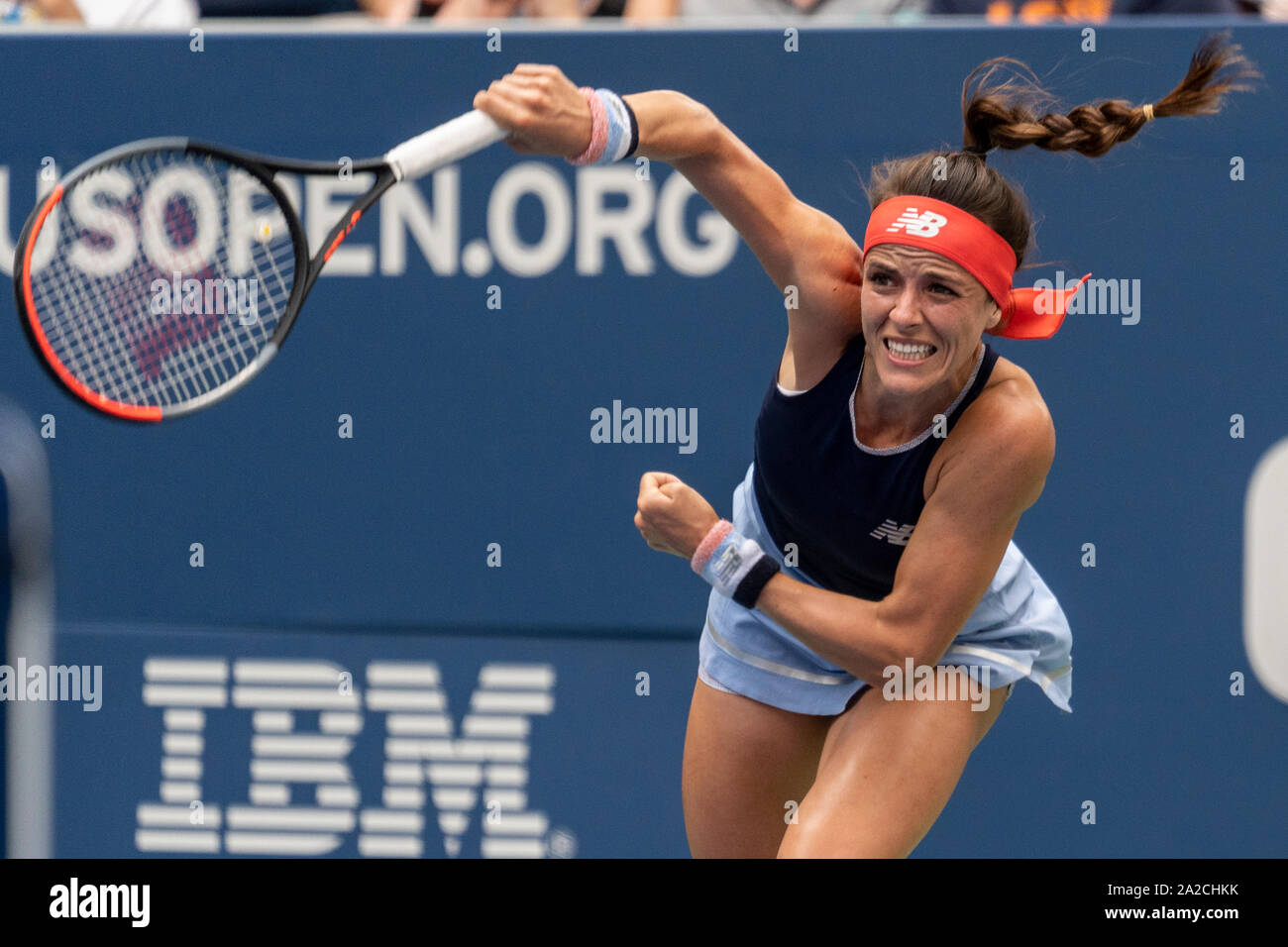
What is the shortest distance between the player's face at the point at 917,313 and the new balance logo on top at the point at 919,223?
0.03 m

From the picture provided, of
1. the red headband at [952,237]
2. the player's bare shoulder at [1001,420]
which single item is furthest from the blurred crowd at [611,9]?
the player's bare shoulder at [1001,420]

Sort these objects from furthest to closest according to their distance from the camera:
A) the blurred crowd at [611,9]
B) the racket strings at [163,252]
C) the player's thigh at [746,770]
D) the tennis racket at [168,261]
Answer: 1. the blurred crowd at [611,9]
2. the racket strings at [163,252]
3. the tennis racket at [168,261]
4. the player's thigh at [746,770]

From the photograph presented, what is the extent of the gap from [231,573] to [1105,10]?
2.35 m

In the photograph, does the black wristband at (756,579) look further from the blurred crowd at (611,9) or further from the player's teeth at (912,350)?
the blurred crowd at (611,9)

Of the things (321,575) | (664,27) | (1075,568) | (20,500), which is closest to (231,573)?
(321,575)

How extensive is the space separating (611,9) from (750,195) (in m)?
1.51

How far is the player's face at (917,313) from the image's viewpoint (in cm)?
241

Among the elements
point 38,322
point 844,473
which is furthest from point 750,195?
point 38,322

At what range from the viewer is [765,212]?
252 centimetres

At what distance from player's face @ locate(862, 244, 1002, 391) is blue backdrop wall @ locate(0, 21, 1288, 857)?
3.04 ft

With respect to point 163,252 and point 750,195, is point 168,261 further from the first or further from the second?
point 750,195

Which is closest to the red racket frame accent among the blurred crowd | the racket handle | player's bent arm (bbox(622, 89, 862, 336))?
the racket handle

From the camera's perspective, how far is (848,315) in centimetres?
258

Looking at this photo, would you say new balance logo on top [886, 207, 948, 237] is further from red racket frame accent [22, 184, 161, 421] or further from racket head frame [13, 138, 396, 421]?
red racket frame accent [22, 184, 161, 421]
